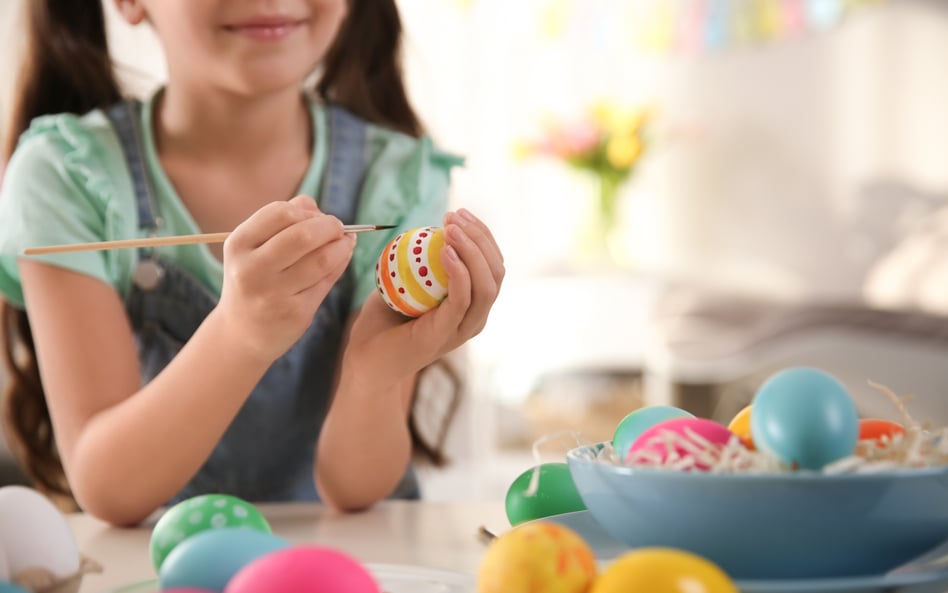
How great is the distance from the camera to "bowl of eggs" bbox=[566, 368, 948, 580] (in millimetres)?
431

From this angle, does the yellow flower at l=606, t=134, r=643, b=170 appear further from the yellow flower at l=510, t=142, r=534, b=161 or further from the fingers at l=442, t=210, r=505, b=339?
the fingers at l=442, t=210, r=505, b=339

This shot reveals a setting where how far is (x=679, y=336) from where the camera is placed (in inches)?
127

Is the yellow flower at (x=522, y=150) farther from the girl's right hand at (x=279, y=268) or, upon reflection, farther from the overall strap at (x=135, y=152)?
the girl's right hand at (x=279, y=268)

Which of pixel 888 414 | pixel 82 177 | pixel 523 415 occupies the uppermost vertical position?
pixel 82 177

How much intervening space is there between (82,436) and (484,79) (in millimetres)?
3292

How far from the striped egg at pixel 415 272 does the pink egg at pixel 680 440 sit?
0.21 meters

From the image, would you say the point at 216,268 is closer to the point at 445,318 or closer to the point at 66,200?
the point at 66,200

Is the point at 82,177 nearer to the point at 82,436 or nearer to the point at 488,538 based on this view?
the point at 82,436

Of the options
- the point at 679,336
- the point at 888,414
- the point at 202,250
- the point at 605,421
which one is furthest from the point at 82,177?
the point at 605,421

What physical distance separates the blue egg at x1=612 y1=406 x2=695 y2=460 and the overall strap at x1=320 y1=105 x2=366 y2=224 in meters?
0.58

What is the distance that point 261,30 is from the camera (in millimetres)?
940

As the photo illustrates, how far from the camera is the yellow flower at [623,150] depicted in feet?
11.7

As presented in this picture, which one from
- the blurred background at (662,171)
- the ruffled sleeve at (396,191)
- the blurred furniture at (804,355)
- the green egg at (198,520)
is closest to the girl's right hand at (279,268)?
the green egg at (198,520)

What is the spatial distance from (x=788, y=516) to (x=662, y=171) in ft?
11.9
